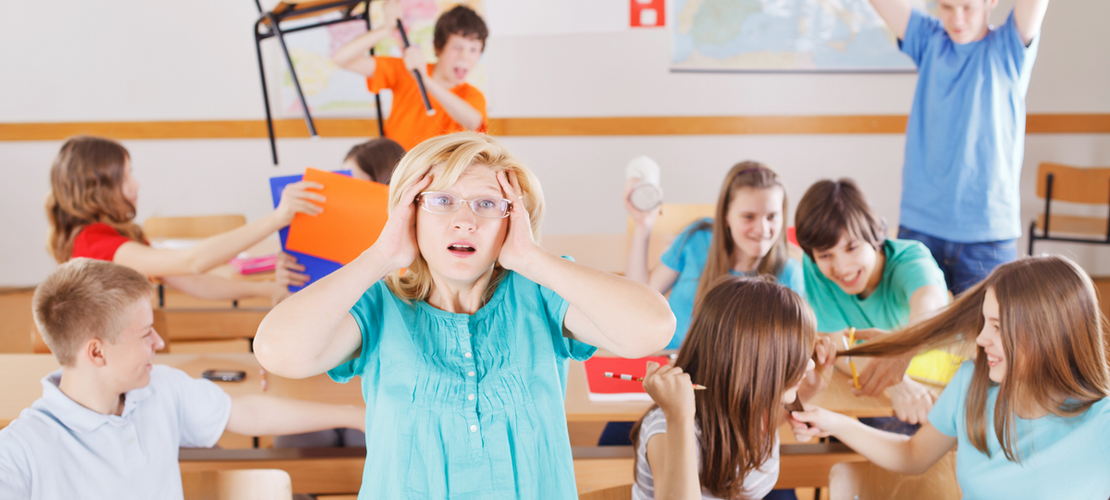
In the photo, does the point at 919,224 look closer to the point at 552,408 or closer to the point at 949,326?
the point at 949,326

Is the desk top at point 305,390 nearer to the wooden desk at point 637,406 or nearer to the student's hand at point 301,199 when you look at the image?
the wooden desk at point 637,406

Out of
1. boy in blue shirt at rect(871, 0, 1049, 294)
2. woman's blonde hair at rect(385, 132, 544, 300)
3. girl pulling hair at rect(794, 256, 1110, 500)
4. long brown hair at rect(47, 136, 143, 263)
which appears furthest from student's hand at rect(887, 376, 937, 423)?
long brown hair at rect(47, 136, 143, 263)

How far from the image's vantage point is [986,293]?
130 cm

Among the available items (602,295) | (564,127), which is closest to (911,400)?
(602,295)

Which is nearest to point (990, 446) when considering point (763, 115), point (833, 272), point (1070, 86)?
point (833, 272)

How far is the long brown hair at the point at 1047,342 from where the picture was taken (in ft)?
3.87

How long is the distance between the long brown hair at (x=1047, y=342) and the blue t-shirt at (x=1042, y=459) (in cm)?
2

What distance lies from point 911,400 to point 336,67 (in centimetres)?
370

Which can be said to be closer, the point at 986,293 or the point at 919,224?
the point at 986,293

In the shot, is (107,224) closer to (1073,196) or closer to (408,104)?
(408,104)

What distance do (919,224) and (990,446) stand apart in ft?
4.03

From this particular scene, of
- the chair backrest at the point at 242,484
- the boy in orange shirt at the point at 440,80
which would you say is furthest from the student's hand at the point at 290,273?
the boy in orange shirt at the point at 440,80

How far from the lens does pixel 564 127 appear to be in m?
4.32

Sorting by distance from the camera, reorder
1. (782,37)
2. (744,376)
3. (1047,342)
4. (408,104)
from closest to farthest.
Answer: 1. (1047,342)
2. (744,376)
3. (408,104)
4. (782,37)
